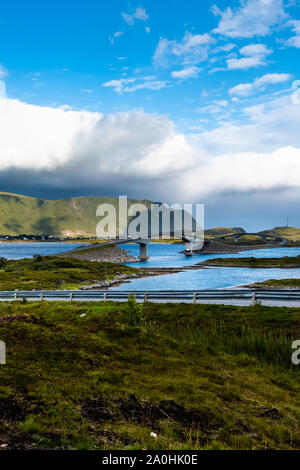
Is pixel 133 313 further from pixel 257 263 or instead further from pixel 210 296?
pixel 257 263

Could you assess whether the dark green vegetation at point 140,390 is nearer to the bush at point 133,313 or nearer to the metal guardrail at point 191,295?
the bush at point 133,313

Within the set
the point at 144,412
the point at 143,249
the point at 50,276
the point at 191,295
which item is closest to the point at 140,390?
the point at 144,412

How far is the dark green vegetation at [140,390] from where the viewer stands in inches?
290

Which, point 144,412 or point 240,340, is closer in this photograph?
point 144,412

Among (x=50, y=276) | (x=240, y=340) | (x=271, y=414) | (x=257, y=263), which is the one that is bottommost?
(x=257, y=263)

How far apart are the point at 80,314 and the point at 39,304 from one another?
5.86 meters

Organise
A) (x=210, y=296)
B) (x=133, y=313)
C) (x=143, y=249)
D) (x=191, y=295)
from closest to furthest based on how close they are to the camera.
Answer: (x=133, y=313), (x=210, y=296), (x=191, y=295), (x=143, y=249)

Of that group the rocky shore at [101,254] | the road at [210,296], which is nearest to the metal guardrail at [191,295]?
the road at [210,296]

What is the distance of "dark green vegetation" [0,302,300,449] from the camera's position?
7.36 meters

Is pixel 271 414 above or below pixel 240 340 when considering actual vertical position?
above

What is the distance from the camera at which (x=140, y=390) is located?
966 cm

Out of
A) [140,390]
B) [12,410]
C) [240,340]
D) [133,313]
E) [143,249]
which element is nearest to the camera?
[12,410]

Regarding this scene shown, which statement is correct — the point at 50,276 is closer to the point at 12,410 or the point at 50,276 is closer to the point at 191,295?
the point at 191,295

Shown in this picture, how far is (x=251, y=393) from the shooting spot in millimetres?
10680
